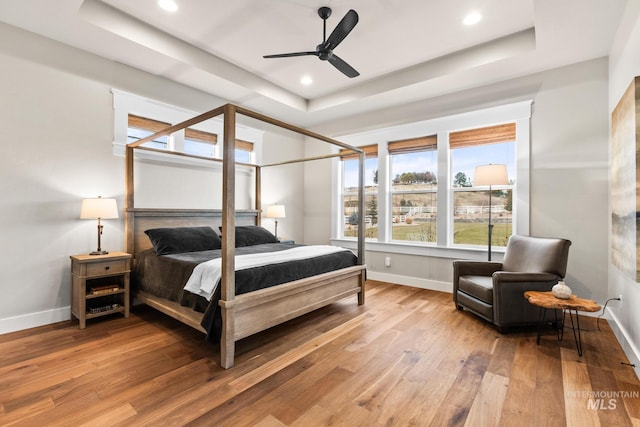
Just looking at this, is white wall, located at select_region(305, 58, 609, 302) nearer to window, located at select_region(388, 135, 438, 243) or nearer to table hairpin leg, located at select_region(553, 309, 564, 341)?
table hairpin leg, located at select_region(553, 309, 564, 341)

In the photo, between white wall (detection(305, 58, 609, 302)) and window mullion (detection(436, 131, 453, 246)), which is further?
window mullion (detection(436, 131, 453, 246))

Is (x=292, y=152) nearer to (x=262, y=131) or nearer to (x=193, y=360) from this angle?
(x=262, y=131)

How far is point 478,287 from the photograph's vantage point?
313 cm

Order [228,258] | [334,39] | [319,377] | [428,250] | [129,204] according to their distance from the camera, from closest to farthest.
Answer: [319,377] → [228,258] → [334,39] → [129,204] → [428,250]

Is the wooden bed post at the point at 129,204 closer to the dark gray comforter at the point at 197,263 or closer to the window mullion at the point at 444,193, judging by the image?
the dark gray comforter at the point at 197,263

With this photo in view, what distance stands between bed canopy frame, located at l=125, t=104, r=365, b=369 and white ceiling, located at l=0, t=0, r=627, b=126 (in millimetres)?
965

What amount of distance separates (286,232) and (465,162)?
126 inches

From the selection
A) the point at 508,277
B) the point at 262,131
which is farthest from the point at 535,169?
the point at 262,131

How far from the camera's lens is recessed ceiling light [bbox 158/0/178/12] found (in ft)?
9.08

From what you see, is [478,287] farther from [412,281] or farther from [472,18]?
[472,18]

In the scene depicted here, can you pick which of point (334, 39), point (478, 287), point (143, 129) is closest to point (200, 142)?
point (143, 129)

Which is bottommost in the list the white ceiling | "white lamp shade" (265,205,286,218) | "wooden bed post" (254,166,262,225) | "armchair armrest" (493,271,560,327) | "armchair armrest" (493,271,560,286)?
"armchair armrest" (493,271,560,327)

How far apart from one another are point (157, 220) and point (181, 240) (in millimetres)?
595
